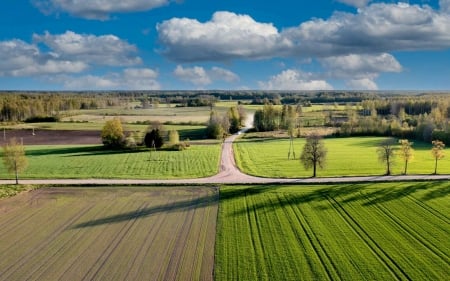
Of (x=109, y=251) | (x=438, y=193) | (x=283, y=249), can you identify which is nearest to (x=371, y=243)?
(x=283, y=249)

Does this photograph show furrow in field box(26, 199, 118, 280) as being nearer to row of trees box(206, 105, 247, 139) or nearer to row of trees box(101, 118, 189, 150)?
row of trees box(101, 118, 189, 150)

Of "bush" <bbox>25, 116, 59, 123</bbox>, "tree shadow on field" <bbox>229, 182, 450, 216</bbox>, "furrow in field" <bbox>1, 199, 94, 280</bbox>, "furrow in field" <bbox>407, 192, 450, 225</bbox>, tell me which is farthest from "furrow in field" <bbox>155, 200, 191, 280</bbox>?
"bush" <bbox>25, 116, 59, 123</bbox>

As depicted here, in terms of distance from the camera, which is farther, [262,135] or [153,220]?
[262,135]

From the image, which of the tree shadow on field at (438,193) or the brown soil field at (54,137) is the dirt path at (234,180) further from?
the brown soil field at (54,137)

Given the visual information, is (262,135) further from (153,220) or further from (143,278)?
(143,278)

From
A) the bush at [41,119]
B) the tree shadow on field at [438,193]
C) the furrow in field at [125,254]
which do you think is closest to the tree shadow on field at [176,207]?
the furrow in field at [125,254]

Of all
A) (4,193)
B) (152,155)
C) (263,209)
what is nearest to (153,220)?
(263,209)
